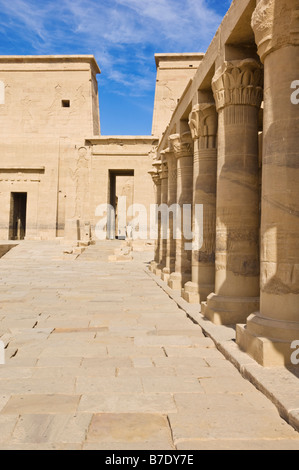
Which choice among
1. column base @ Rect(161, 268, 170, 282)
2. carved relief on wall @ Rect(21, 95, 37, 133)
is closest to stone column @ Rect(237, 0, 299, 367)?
column base @ Rect(161, 268, 170, 282)

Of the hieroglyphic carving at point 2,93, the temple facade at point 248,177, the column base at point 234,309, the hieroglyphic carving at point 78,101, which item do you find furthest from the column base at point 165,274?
the hieroglyphic carving at point 2,93

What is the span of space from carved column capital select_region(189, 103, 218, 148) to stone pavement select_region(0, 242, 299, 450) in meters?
3.12

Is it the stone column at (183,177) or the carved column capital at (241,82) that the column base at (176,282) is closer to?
the stone column at (183,177)

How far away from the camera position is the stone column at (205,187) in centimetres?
712

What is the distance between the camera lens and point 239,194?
549 cm

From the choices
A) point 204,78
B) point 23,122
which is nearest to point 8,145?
point 23,122

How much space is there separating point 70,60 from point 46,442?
29209 millimetres

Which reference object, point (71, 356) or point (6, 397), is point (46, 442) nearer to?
point (6, 397)

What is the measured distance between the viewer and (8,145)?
27.2m

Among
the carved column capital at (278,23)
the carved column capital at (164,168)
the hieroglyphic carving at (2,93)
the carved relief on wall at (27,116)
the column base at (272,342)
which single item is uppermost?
the hieroglyphic carving at (2,93)

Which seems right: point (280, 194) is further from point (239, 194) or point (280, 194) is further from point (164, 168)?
point (164, 168)

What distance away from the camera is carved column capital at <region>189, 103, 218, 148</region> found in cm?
706

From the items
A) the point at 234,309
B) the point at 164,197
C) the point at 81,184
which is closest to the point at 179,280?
the point at 234,309
